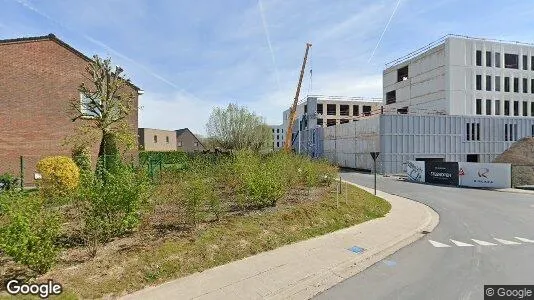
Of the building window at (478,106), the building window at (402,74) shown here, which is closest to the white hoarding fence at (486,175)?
the building window at (478,106)

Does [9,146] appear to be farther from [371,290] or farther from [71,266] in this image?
[371,290]

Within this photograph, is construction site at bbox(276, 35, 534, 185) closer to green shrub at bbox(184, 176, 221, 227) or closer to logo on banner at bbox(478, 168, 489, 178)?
logo on banner at bbox(478, 168, 489, 178)

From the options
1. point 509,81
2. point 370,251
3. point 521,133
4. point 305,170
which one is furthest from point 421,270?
point 509,81

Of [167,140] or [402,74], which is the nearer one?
[402,74]

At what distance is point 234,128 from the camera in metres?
56.6

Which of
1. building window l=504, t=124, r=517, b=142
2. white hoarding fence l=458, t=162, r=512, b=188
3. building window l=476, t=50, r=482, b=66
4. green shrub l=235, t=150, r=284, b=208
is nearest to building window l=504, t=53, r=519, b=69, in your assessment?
building window l=476, t=50, r=482, b=66

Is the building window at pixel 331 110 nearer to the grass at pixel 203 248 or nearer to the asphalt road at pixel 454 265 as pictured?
the asphalt road at pixel 454 265

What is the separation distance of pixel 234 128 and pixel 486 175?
38.6 m

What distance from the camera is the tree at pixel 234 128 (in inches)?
2206

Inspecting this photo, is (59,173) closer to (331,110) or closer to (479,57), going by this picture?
(479,57)

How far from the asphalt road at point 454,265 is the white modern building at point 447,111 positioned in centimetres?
2694

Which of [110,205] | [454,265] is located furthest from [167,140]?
[454,265]

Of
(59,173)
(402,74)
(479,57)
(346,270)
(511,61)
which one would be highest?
(479,57)

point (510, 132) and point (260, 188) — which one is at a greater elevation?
point (510, 132)
